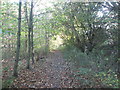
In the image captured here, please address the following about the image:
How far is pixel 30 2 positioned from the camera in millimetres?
4902

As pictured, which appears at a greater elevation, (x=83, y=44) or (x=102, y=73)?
(x=83, y=44)

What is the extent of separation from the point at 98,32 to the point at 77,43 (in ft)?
7.04

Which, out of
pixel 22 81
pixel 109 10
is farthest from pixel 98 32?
pixel 22 81

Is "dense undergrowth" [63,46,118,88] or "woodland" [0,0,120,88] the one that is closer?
"dense undergrowth" [63,46,118,88]

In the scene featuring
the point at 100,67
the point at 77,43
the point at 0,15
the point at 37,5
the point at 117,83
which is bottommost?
the point at 117,83

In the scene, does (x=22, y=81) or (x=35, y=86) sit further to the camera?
(x=22, y=81)

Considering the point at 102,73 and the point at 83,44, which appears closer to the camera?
the point at 102,73

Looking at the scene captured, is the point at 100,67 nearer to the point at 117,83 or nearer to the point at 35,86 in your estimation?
the point at 117,83

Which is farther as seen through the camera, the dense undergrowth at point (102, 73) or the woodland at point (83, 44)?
the woodland at point (83, 44)

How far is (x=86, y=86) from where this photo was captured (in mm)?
3006

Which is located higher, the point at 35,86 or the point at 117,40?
the point at 117,40

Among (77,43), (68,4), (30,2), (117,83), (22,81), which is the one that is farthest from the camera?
(77,43)

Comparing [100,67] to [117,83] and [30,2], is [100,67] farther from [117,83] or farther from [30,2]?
[30,2]

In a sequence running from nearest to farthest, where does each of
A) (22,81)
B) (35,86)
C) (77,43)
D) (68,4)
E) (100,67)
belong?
(35,86) → (22,81) → (100,67) → (68,4) → (77,43)
